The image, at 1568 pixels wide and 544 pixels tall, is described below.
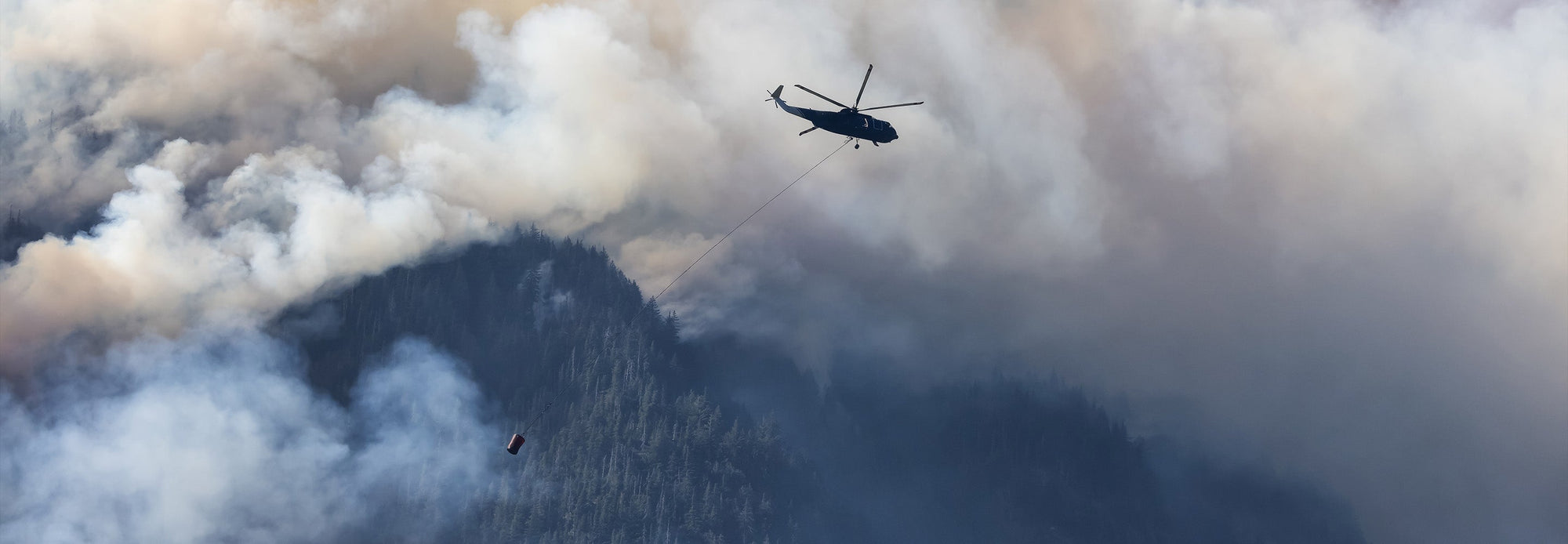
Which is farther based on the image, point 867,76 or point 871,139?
point 871,139

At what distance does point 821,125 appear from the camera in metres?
145

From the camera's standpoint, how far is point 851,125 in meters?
144

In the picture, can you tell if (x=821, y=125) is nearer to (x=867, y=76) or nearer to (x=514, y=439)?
(x=867, y=76)

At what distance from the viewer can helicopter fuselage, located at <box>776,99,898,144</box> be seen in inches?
5669

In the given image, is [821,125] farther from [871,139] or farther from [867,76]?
[867,76]

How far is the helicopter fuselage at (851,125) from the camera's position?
472 feet

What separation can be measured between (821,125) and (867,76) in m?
15.0

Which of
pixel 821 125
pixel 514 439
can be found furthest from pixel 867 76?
pixel 514 439

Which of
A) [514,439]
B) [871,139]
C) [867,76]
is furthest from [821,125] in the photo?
[514,439]

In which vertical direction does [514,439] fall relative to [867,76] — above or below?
below

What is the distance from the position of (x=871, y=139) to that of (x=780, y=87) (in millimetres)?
12750

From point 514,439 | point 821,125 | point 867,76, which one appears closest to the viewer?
point 867,76

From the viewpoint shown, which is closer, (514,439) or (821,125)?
(821,125)

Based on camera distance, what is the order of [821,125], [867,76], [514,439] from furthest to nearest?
[514,439] < [821,125] < [867,76]
